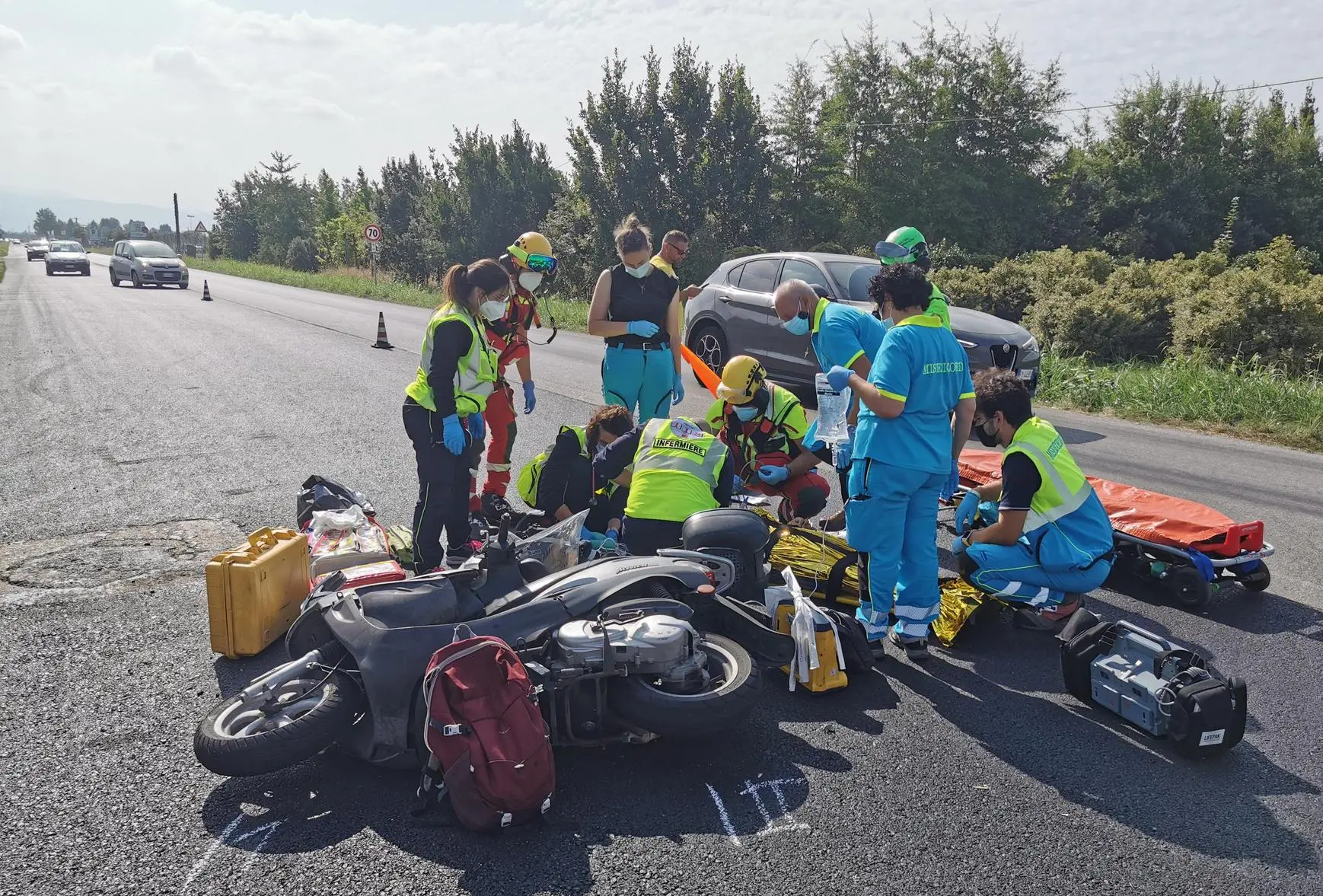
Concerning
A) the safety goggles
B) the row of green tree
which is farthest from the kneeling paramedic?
the row of green tree

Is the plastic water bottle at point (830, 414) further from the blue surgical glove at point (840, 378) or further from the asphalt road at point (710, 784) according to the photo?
the asphalt road at point (710, 784)

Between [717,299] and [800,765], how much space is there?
938 centimetres

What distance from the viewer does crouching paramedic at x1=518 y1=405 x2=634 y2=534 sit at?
5.70 meters

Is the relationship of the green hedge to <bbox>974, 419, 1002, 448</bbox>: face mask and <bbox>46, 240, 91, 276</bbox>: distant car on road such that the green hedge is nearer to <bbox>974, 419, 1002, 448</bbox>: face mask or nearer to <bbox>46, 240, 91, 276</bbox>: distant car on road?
<bbox>974, 419, 1002, 448</bbox>: face mask

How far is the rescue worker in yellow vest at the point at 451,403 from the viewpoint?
525cm

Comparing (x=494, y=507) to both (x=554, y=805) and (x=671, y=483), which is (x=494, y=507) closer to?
(x=671, y=483)

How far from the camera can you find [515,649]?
11.6ft

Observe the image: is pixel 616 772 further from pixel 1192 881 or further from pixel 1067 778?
pixel 1192 881

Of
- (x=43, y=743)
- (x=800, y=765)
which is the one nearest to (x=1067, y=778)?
(x=800, y=765)

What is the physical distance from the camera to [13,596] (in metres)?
5.20

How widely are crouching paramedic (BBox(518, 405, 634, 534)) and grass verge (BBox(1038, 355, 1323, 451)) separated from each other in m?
8.17

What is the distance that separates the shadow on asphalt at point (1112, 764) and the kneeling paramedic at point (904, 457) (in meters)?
0.30

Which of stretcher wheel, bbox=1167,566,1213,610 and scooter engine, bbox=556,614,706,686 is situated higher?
scooter engine, bbox=556,614,706,686

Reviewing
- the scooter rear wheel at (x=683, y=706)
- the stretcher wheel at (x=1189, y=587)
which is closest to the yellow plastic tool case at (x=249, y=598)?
the scooter rear wheel at (x=683, y=706)
